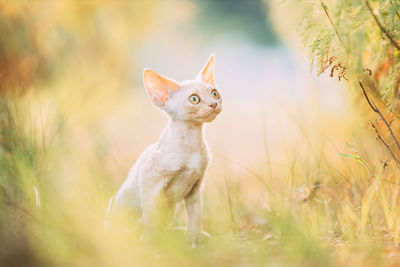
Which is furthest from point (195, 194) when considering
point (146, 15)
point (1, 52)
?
point (146, 15)

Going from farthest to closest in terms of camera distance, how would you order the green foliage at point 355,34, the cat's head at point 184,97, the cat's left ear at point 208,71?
the cat's left ear at point 208,71
the cat's head at point 184,97
the green foliage at point 355,34

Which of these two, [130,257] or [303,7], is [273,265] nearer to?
[130,257]

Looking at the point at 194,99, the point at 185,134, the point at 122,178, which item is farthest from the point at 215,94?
the point at 122,178

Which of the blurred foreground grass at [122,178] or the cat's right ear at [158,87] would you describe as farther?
the cat's right ear at [158,87]

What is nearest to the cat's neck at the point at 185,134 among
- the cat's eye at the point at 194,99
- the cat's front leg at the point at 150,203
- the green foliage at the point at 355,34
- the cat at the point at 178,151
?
the cat at the point at 178,151

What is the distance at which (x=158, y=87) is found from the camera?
70.8 inches

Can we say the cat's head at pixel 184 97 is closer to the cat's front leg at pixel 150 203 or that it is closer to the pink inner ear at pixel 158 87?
the pink inner ear at pixel 158 87

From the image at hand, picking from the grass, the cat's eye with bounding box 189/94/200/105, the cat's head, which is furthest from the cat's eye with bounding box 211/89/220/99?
the grass

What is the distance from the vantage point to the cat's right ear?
1778mm

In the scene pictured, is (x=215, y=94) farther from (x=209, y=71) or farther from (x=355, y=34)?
(x=355, y=34)

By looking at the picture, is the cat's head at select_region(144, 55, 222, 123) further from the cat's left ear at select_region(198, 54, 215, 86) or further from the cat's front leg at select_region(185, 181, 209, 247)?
the cat's front leg at select_region(185, 181, 209, 247)

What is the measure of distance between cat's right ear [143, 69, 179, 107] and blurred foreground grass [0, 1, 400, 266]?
410mm

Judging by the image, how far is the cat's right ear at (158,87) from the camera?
1.78m

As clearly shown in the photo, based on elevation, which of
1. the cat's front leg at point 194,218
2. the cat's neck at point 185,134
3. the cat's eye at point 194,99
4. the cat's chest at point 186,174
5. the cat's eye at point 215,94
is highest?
the cat's eye at point 215,94
